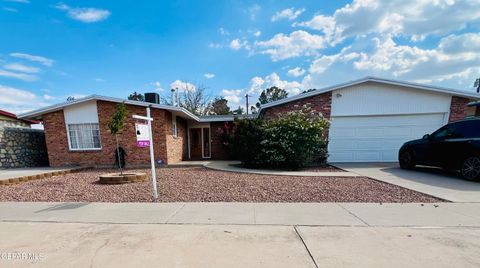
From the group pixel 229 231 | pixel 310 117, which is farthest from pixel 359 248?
pixel 310 117

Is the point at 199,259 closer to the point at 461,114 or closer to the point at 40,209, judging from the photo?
the point at 40,209

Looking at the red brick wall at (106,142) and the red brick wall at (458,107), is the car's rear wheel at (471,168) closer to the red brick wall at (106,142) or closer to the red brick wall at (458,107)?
the red brick wall at (458,107)

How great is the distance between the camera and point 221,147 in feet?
48.6

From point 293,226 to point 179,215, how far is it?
2107 mm

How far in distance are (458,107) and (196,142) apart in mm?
14271

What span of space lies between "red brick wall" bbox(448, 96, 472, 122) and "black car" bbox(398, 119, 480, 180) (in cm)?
374

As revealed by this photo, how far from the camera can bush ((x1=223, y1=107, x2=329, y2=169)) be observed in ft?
30.3

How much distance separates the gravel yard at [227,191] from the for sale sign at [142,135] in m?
1.37

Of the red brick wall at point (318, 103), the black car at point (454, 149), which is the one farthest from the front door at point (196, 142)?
the black car at point (454, 149)

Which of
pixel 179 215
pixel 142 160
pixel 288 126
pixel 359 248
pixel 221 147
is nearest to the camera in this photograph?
pixel 359 248

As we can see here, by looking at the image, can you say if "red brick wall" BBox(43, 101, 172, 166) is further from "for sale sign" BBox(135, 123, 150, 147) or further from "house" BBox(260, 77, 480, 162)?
"house" BBox(260, 77, 480, 162)

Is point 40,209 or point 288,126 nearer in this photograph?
point 40,209

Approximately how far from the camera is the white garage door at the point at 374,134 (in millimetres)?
10555

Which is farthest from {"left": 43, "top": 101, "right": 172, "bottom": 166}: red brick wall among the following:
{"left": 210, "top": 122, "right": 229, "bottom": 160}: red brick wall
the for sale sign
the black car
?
the black car
